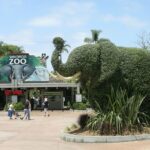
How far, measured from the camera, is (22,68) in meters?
49.7

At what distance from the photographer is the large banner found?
49.5 meters

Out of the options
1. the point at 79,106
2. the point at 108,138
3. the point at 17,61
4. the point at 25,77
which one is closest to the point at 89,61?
the point at 108,138

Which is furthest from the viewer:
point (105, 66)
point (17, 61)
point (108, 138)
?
point (17, 61)

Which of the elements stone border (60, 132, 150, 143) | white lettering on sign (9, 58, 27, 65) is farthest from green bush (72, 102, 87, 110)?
stone border (60, 132, 150, 143)

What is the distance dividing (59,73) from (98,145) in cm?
329

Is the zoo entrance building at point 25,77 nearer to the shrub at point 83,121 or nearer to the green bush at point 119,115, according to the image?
the shrub at point 83,121

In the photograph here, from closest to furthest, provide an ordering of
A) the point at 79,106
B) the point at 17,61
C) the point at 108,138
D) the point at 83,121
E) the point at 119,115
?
the point at 108,138 < the point at 119,115 < the point at 83,121 < the point at 79,106 < the point at 17,61

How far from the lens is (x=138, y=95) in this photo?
18188 millimetres

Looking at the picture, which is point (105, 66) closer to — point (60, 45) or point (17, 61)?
point (60, 45)

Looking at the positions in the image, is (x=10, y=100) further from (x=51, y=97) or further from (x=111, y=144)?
(x=111, y=144)

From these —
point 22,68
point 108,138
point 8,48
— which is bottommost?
point 108,138

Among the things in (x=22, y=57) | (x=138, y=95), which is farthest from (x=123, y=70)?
(x=22, y=57)

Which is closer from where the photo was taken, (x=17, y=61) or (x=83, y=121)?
(x=83, y=121)

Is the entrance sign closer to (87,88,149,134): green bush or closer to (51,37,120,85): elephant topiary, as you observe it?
(51,37,120,85): elephant topiary
